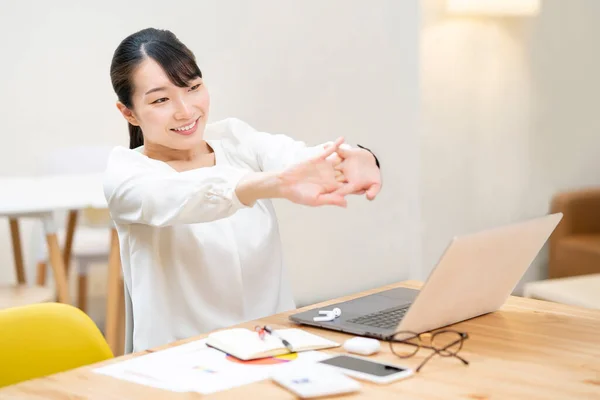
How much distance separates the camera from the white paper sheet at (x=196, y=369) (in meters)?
1.46

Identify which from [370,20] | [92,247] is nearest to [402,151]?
[370,20]

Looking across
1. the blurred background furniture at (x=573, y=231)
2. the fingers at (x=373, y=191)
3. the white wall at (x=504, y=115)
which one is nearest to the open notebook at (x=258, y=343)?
the fingers at (x=373, y=191)

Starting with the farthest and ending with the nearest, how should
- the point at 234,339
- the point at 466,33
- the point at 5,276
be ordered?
the point at 466,33 → the point at 5,276 → the point at 234,339

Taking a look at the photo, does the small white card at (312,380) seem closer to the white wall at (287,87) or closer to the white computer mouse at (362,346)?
the white computer mouse at (362,346)

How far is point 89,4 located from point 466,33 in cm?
229

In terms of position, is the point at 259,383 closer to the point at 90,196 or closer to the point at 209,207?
the point at 209,207

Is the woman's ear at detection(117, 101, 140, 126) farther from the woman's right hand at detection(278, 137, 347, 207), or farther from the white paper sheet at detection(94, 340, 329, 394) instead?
the white paper sheet at detection(94, 340, 329, 394)

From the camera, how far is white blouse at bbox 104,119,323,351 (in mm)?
1966

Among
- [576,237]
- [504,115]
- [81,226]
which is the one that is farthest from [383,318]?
[504,115]

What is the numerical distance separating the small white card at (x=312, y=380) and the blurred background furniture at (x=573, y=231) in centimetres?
392

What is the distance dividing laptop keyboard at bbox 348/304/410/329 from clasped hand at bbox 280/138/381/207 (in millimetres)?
241

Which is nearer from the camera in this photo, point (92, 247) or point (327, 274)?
point (92, 247)

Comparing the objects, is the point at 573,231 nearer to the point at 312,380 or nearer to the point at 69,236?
the point at 69,236

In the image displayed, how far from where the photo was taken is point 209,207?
6.35 feet
